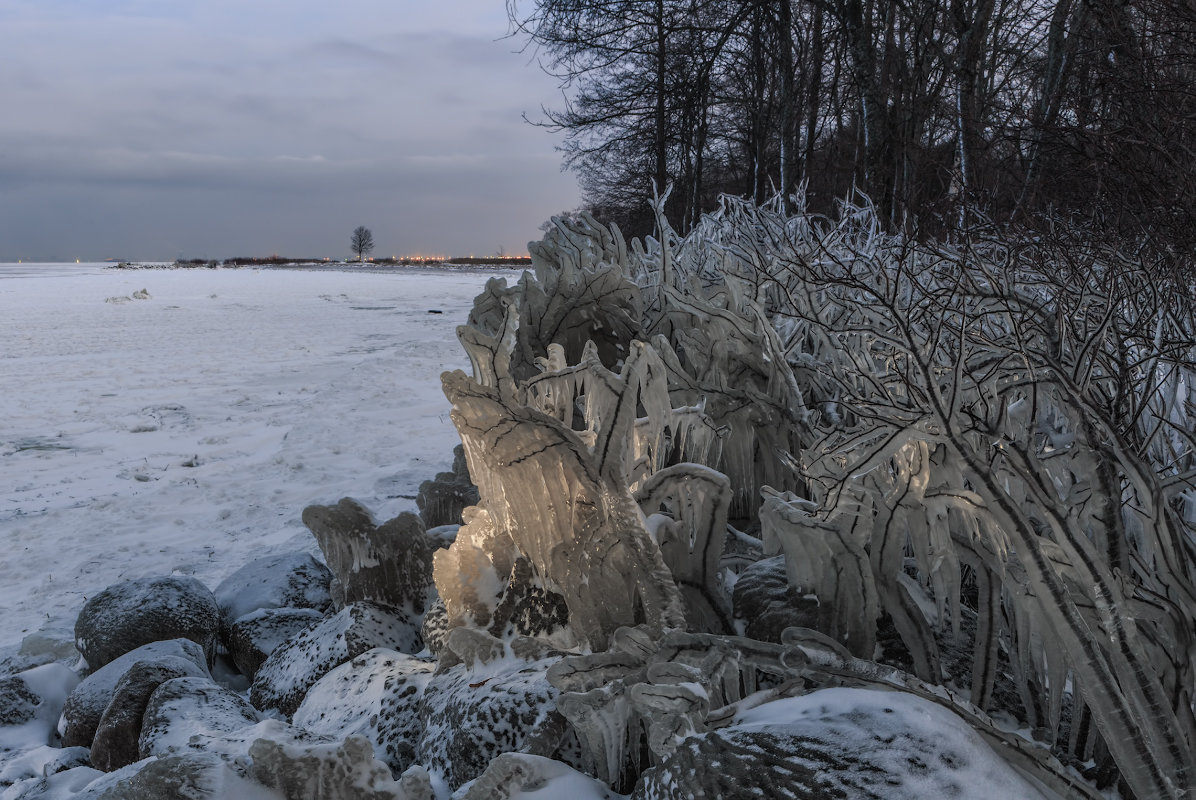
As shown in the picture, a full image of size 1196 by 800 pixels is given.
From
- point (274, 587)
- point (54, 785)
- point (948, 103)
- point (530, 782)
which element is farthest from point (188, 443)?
point (948, 103)

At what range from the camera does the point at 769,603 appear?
2102 millimetres

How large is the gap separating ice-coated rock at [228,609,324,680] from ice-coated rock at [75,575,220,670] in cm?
13

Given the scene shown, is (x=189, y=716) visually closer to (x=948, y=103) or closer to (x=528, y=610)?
(x=528, y=610)

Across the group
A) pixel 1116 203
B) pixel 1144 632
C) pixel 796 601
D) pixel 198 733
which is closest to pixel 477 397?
pixel 796 601

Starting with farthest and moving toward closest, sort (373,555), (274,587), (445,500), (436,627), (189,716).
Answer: (445,500) → (274,587) → (373,555) → (436,627) → (189,716)

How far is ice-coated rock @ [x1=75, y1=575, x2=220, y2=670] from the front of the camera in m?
3.21

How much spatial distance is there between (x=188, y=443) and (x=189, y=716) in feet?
15.6

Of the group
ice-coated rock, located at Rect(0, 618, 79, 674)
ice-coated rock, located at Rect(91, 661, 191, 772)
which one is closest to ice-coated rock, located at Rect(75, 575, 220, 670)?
ice-coated rock, located at Rect(0, 618, 79, 674)

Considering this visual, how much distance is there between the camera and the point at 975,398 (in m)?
2.06

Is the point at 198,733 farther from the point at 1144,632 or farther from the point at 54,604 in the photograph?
the point at 1144,632

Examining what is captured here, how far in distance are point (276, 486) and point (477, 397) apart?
395 centimetres

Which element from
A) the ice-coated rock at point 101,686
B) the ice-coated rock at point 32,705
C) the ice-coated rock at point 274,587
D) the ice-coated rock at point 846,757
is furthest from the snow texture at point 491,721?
the ice-coated rock at point 274,587

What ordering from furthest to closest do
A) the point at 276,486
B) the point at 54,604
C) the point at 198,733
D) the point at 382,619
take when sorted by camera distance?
the point at 276,486 → the point at 54,604 → the point at 382,619 → the point at 198,733

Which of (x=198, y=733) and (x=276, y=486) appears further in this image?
(x=276, y=486)
